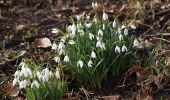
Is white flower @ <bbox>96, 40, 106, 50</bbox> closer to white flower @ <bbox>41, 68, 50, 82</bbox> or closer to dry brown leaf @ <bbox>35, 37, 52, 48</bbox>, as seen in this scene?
white flower @ <bbox>41, 68, 50, 82</bbox>

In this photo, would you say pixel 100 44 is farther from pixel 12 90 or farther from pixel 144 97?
pixel 12 90

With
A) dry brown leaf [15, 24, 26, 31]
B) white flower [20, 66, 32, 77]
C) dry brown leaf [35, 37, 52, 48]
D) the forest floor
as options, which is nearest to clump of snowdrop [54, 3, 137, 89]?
the forest floor

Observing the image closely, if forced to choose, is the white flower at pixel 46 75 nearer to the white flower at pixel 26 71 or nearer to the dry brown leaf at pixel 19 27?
the white flower at pixel 26 71

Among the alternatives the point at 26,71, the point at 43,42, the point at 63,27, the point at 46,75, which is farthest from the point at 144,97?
the point at 63,27

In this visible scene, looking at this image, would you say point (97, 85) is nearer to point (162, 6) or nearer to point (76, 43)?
point (76, 43)

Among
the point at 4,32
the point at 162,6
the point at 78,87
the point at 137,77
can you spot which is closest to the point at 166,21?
the point at 162,6
